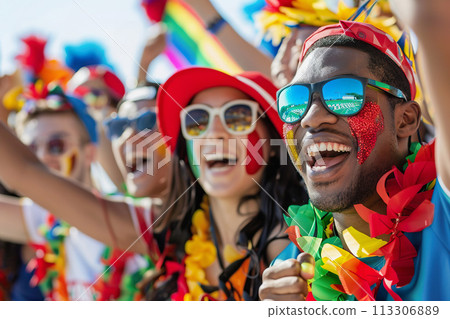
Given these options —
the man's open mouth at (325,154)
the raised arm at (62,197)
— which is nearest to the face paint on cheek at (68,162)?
the raised arm at (62,197)

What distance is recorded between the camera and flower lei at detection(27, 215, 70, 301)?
3.27 meters

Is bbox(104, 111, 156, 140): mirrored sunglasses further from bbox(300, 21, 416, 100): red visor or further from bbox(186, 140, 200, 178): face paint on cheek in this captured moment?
bbox(300, 21, 416, 100): red visor

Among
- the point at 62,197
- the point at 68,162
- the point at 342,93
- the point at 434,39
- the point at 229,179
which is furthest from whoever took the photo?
the point at 68,162

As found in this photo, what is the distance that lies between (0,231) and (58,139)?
71cm

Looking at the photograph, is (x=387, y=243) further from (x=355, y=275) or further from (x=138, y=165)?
(x=138, y=165)

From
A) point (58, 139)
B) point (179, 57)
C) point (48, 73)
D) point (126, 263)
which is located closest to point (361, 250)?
point (126, 263)

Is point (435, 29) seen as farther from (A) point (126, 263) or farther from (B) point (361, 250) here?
(A) point (126, 263)

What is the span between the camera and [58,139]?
3.68 m

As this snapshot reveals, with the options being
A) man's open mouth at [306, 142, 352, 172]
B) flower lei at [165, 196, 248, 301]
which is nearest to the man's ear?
man's open mouth at [306, 142, 352, 172]

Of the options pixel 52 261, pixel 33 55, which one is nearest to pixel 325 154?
pixel 52 261

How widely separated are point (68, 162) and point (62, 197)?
1.05 m

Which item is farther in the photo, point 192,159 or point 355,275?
point 192,159

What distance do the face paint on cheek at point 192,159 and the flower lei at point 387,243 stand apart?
0.91 meters

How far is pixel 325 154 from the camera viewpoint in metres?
1.58
